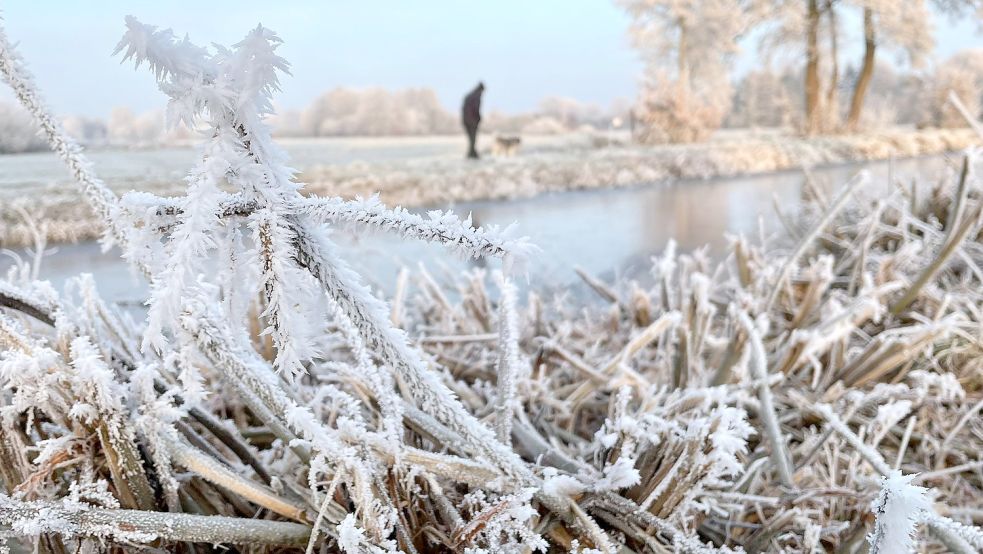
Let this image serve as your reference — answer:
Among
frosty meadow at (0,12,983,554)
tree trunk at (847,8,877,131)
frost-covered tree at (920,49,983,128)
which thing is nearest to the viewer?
frosty meadow at (0,12,983,554)

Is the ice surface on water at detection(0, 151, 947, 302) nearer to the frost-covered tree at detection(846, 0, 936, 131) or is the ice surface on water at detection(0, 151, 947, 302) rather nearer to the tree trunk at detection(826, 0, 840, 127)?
the frost-covered tree at detection(846, 0, 936, 131)

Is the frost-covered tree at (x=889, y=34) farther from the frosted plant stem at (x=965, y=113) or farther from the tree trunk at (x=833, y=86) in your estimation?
the frosted plant stem at (x=965, y=113)

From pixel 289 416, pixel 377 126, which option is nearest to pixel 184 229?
pixel 289 416

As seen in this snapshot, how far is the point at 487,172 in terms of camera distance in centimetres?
187

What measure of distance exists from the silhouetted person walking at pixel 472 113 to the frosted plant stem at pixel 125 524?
2.49 m

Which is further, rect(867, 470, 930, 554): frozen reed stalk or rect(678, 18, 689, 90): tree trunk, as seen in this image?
rect(678, 18, 689, 90): tree trunk

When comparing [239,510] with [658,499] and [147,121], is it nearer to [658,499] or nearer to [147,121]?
[658,499]

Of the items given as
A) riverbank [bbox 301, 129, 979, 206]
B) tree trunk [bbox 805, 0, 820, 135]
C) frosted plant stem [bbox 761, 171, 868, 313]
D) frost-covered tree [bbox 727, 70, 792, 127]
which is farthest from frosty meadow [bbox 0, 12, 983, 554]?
frost-covered tree [bbox 727, 70, 792, 127]

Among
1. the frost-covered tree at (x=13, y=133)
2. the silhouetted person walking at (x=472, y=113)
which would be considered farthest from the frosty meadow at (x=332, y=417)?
the silhouetted person walking at (x=472, y=113)

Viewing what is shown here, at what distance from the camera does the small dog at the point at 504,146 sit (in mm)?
2732

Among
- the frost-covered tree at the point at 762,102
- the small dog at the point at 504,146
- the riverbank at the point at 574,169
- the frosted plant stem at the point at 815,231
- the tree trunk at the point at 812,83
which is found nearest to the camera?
the frosted plant stem at the point at 815,231

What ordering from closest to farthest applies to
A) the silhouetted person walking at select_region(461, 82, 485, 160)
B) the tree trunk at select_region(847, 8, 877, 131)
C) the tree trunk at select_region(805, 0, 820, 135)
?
the silhouetted person walking at select_region(461, 82, 485, 160) → the tree trunk at select_region(847, 8, 877, 131) → the tree trunk at select_region(805, 0, 820, 135)

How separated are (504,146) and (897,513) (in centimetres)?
269

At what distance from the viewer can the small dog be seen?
8.96ft
